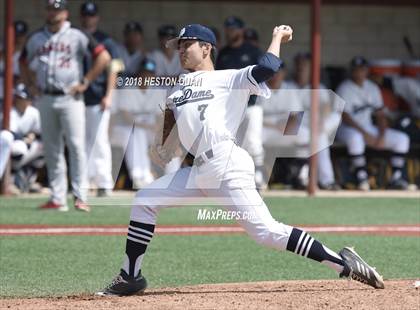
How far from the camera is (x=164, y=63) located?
1389 cm

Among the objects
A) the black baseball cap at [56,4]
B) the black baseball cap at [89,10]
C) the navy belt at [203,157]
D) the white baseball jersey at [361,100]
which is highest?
the black baseball cap at [56,4]

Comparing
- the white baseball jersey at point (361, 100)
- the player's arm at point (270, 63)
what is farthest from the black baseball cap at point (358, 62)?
the player's arm at point (270, 63)

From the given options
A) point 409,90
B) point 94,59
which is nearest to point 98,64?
point 94,59

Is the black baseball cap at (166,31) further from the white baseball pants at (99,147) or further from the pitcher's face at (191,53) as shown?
the pitcher's face at (191,53)

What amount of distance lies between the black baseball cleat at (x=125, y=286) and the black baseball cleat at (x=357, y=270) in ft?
4.09

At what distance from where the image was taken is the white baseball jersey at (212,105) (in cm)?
628

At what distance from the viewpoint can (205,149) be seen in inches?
248

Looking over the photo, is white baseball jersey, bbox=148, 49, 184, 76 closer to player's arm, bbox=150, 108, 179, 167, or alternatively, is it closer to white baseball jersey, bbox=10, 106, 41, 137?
white baseball jersey, bbox=10, 106, 41, 137

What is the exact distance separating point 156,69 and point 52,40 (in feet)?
9.93

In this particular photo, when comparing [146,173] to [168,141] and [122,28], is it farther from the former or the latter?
[168,141]

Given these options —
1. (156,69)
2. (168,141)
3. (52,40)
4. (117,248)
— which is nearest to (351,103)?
(156,69)

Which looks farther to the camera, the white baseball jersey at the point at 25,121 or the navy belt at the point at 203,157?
the white baseball jersey at the point at 25,121

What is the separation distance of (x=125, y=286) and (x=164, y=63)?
7.73 metres

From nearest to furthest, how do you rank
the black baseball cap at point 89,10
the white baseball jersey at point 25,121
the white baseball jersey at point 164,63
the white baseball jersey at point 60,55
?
the white baseball jersey at point 60,55 < the black baseball cap at point 89,10 < the white baseball jersey at point 25,121 < the white baseball jersey at point 164,63
